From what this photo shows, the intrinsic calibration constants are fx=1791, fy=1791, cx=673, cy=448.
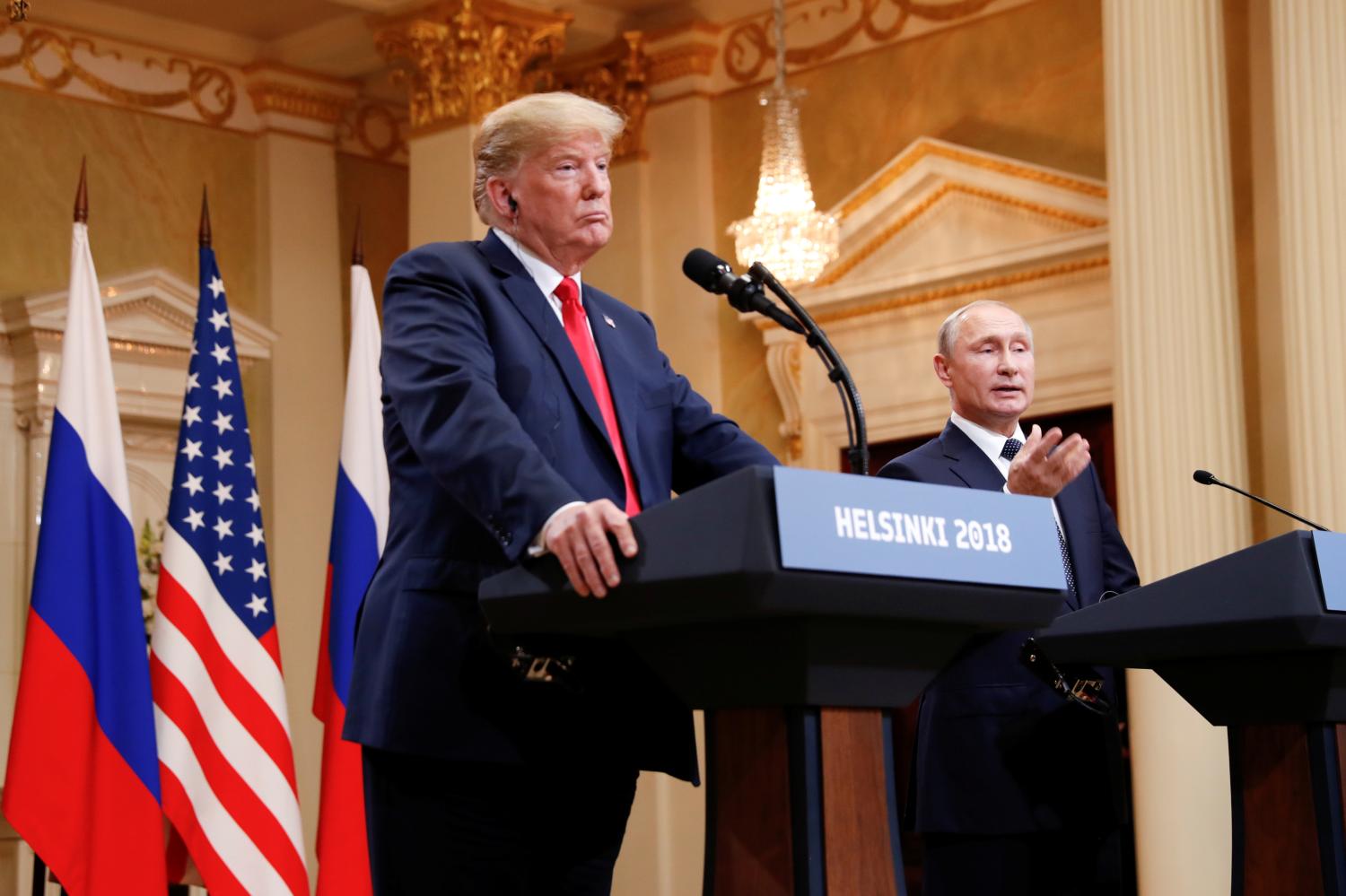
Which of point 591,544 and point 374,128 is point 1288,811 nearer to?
point 591,544

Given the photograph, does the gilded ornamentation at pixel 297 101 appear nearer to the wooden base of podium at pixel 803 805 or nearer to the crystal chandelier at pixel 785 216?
the crystal chandelier at pixel 785 216

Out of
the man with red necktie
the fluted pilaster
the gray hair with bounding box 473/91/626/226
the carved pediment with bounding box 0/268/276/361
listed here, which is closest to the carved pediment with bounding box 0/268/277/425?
the carved pediment with bounding box 0/268/276/361

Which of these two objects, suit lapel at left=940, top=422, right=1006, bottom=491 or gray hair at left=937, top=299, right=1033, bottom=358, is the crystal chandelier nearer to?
gray hair at left=937, top=299, right=1033, bottom=358

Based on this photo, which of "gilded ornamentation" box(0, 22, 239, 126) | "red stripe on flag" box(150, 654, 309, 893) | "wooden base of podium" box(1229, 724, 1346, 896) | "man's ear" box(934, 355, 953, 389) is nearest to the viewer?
"wooden base of podium" box(1229, 724, 1346, 896)

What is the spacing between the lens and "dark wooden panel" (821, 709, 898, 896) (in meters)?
2.00

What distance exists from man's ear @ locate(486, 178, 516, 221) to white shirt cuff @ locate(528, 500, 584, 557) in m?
0.66

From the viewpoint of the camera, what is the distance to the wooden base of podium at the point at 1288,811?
281 centimetres

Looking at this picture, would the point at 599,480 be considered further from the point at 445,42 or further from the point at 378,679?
the point at 445,42

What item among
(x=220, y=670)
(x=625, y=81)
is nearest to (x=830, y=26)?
(x=625, y=81)

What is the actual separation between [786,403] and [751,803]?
633cm

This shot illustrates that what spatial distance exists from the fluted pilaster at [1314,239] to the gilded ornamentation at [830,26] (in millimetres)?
2050

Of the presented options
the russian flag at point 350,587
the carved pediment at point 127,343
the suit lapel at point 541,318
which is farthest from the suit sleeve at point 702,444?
the carved pediment at point 127,343

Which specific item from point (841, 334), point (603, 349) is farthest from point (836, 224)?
point (603, 349)

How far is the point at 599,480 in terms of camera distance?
2.39m
